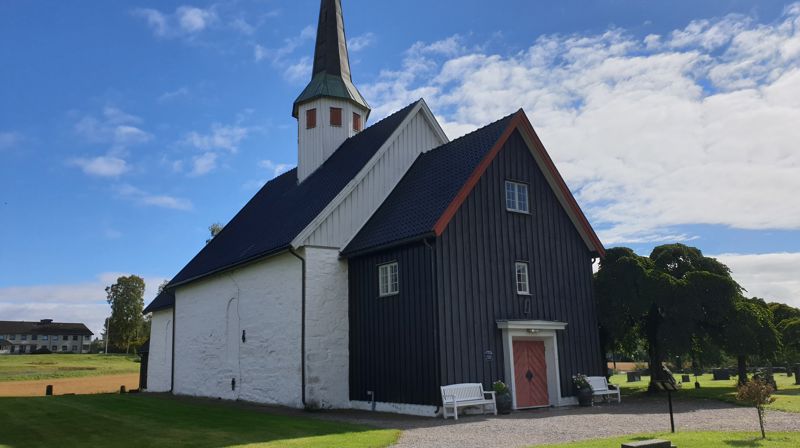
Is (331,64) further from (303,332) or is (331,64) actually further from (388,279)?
(303,332)

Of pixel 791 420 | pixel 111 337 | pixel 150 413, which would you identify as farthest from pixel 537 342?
pixel 111 337

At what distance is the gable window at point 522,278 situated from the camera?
17797 mm

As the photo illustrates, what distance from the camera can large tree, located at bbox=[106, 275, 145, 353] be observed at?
81.8 m

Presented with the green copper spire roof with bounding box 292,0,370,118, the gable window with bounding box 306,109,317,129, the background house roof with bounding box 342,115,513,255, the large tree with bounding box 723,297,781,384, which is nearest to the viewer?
the background house roof with bounding box 342,115,513,255

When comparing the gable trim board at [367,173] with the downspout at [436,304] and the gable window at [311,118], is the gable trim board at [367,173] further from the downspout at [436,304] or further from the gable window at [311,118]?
the gable window at [311,118]

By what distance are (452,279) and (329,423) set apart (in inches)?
188

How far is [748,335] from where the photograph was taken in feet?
67.8

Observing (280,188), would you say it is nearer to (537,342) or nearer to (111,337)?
(537,342)

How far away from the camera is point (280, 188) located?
90.8ft

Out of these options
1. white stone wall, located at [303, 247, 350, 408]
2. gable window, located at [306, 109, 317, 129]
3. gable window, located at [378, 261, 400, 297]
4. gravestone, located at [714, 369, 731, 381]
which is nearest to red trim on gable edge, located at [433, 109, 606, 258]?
gable window, located at [378, 261, 400, 297]

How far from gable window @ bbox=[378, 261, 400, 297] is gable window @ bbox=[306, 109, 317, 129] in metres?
9.31

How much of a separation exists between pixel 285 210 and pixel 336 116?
4.51 meters

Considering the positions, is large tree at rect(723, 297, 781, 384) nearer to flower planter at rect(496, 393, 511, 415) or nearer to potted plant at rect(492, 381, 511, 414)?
potted plant at rect(492, 381, 511, 414)

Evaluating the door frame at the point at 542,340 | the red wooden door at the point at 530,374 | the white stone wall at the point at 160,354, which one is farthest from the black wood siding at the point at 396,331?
the white stone wall at the point at 160,354
